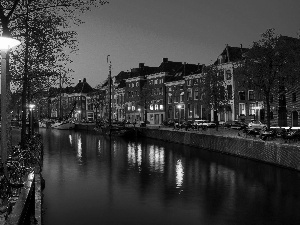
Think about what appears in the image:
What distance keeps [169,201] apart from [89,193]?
5.38m

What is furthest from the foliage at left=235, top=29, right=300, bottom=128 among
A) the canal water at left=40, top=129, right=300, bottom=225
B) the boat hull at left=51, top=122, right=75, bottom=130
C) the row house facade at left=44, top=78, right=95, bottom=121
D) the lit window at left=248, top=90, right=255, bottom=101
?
the row house facade at left=44, top=78, right=95, bottom=121

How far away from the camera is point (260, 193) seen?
1013 inches

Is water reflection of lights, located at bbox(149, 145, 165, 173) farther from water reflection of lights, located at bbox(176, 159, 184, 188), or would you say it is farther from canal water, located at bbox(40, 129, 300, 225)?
water reflection of lights, located at bbox(176, 159, 184, 188)

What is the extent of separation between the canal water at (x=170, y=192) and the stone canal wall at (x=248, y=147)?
0.87 m

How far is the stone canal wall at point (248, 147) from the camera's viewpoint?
32562mm

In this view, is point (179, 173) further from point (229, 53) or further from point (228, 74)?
point (229, 53)

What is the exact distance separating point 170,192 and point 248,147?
16657 mm

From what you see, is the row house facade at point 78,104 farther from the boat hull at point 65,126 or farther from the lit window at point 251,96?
the lit window at point 251,96

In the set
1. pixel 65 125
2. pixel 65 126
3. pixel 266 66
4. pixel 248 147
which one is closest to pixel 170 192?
pixel 248 147

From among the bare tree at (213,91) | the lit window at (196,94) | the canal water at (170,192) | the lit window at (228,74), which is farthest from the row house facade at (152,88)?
the canal water at (170,192)

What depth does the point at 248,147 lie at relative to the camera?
1593 inches

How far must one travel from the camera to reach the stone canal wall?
1282 inches

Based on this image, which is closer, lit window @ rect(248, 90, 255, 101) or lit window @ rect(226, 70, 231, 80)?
lit window @ rect(248, 90, 255, 101)

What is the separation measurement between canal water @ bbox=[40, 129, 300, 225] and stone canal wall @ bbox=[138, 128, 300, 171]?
34.2 inches
